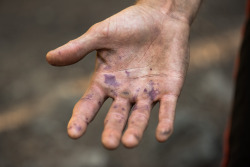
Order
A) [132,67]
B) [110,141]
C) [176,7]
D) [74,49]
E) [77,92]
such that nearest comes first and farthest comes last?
[110,141] < [74,49] < [132,67] < [176,7] < [77,92]

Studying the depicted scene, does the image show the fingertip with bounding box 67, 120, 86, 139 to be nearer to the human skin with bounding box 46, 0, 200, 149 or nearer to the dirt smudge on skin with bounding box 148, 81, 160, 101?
the human skin with bounding box 46, 0, 200, 149

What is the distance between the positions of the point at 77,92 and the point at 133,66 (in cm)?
108

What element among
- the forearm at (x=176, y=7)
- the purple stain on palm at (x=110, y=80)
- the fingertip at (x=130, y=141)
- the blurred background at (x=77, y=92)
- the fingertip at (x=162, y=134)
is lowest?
the blurred background at (x=77, y=92)

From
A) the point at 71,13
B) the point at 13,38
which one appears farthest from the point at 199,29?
the point at 13,38

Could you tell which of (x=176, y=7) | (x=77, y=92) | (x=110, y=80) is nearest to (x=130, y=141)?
(x=110, y=80)

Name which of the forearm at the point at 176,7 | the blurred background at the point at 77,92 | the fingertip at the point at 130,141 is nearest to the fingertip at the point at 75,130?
the fingertip at the point at 130,141

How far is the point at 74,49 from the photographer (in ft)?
3.50

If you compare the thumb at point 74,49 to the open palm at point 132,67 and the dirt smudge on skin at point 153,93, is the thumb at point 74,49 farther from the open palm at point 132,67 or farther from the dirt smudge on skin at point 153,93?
the dirt smudge on skin at point 153,93

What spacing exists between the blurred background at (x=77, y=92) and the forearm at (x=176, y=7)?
0.84m

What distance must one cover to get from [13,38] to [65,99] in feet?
2.86

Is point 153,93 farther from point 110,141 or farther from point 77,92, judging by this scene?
point 77,92

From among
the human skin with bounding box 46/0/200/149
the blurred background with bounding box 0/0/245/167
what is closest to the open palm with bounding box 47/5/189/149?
the human skin with bounding box 46/0/200/149

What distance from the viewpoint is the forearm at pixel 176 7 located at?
4.46ft

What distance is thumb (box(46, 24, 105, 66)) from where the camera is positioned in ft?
3.48
